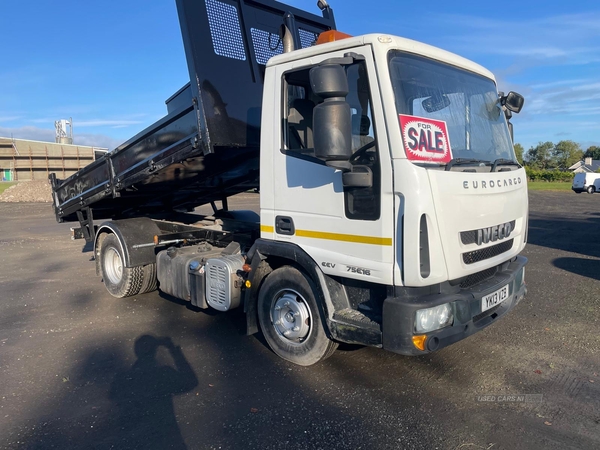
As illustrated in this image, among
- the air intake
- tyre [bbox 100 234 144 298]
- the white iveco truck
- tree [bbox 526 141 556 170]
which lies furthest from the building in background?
tree [bbox 526 141 556 170]

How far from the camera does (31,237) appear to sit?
13375 mm

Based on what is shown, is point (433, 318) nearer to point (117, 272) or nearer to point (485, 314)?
point (485, 314)

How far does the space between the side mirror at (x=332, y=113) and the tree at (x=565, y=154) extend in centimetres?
10948

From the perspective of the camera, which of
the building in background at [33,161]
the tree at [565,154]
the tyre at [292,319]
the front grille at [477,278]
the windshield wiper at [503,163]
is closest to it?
the front grille at [477,278]

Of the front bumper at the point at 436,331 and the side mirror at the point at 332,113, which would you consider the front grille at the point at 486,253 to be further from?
the side mirror at the point at 332,113

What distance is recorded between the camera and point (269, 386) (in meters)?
3.95

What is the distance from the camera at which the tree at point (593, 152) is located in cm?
10550

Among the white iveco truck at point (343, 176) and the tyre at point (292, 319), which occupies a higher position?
the white iveco truck at point (343, 176)

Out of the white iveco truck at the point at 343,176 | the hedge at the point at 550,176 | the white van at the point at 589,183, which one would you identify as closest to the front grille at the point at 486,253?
the white iveco truck at the point at 343,176

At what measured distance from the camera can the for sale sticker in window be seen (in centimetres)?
334

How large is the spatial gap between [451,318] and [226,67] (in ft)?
10.8

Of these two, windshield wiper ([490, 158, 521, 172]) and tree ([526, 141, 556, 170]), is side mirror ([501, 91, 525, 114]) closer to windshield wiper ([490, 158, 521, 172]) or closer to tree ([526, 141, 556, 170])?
windshield wiper ([490, 158, 521, 172])

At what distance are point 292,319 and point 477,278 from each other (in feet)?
5.46

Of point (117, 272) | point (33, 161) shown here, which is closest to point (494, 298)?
point (117, 272)
